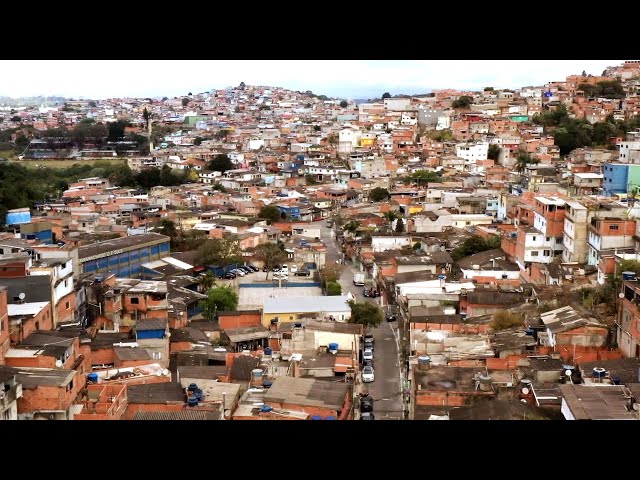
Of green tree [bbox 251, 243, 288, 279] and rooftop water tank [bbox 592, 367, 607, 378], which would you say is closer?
rooftop water tank [bbox 592, 367, 607, 378]

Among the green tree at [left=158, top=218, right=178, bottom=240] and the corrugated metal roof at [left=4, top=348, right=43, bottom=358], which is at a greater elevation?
the corrugated metal roof at [left=4, top=348, right=43, bottom=358]

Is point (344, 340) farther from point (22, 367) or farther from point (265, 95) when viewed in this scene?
point (265, 95)

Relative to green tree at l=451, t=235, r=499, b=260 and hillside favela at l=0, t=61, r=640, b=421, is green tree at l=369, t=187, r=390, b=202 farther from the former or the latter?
green tree at l=451, t=235, r=499, b=260

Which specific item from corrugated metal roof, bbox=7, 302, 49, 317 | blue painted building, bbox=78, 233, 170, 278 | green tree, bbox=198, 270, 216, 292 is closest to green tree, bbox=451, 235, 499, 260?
green tree, bbox=198, 270, 216, 292

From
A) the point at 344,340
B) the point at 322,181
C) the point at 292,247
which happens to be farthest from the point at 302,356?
the point at 322,181

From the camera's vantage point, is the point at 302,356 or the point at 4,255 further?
A: the point at 4,255
